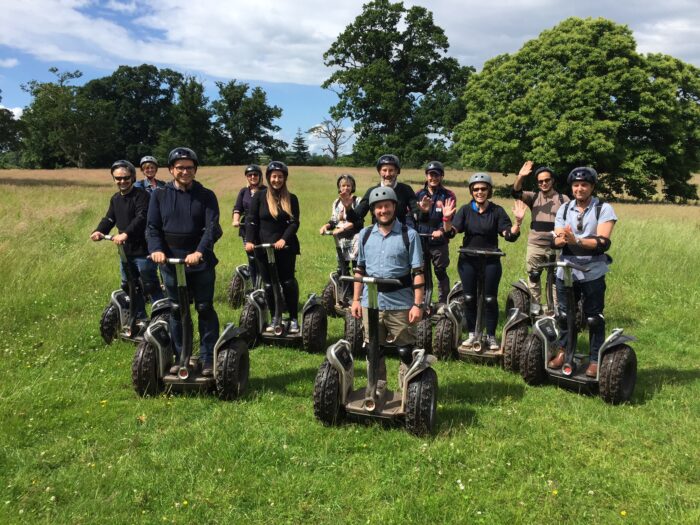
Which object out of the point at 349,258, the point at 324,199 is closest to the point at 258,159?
the point at 324,199

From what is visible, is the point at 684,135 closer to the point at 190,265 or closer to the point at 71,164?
the point at 190,265

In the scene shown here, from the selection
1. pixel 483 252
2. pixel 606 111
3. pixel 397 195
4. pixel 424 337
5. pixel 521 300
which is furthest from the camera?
pixel 606 111

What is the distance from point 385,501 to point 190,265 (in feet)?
8.63

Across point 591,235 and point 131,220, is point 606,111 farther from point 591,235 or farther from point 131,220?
point 131,220

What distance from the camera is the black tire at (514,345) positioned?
18.6 feet

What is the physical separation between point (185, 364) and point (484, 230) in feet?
11.5

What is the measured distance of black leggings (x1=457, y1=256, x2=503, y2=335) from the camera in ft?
18.9

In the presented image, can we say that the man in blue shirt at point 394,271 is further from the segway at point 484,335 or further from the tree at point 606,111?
the tree at point 606,111

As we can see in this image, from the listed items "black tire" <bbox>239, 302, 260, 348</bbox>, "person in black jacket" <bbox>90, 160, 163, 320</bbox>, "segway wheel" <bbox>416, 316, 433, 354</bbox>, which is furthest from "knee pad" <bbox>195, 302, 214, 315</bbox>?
"segway wheel" <bbox>416, 316, 433, 354</bbox>

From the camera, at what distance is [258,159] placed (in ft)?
241

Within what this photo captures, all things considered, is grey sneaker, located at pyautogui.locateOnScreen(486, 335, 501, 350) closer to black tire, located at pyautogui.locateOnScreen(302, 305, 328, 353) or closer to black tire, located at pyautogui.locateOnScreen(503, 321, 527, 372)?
black tire, located at pyautogui.locateOnScreen(503, 321, 527, 372)

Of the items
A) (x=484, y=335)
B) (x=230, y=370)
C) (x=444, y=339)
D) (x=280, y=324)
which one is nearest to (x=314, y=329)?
(x=280, y=324)

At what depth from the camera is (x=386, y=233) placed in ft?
14.0

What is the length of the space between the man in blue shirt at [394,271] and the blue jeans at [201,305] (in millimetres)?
1533
